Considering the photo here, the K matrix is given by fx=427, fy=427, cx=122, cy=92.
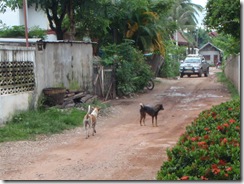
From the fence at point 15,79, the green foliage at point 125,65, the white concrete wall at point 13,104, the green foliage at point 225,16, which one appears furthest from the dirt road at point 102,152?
the green foliage at point 225,16

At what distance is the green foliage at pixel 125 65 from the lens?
58.6ft

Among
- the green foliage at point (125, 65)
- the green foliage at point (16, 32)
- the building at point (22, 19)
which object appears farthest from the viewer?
the building at point (22, 19)

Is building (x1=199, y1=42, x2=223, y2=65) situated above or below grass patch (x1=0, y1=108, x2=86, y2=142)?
above

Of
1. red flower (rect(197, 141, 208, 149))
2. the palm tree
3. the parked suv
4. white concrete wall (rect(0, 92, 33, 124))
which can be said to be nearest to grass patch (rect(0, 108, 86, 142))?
white concrete wall (rect(0, 92, 33, 124))

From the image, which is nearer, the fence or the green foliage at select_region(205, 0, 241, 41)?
the fence

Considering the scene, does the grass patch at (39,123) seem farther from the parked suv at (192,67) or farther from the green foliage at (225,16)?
the parked suv at (192,67)

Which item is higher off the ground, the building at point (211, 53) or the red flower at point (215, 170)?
the building at point (211, 53)

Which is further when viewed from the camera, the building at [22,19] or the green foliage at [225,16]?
the building at [22,19]

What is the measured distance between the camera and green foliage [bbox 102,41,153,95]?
17858 millimetres

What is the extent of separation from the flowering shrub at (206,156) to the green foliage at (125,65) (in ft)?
39.2

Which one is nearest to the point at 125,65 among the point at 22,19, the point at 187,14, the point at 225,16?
the point at 225,16

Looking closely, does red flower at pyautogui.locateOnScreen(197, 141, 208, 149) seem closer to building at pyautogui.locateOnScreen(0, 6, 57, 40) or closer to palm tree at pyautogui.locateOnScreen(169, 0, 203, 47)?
building at pyautogui.locateOnScreen(0, 6, 57, 40)

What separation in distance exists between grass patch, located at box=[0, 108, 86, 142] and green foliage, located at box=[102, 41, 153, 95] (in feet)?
17.6

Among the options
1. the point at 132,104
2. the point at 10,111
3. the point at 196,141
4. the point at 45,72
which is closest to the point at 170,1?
the point at 132,104
